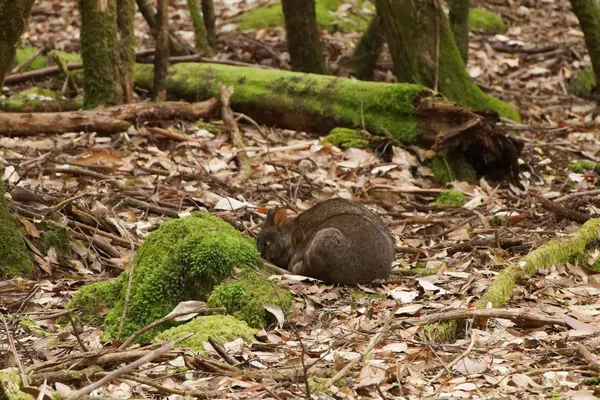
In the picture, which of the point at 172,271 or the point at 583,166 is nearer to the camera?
the point at 172,271

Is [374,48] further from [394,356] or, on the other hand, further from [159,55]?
[394,356]

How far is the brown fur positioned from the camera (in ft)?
20.9

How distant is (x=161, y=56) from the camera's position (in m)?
10.9

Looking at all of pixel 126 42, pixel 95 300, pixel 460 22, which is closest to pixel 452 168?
pixel 126 42

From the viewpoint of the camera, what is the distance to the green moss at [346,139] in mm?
10320

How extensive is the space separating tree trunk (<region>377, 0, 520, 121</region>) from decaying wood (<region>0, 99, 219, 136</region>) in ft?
9.31

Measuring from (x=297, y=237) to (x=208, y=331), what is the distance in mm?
2176

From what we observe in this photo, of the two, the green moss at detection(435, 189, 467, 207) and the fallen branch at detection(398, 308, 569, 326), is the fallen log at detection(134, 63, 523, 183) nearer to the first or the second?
the green moss at detection(435, 189, 467, 207)

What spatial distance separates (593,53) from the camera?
455 inches

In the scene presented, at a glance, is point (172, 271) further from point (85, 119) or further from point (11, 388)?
point (85, 119)

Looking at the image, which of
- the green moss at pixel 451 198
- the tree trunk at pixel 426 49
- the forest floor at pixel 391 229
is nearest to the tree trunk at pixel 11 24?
the forest floor at pixel 391 229

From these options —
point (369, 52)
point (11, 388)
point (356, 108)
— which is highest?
point (369, 52)

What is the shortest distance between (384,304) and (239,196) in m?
2.95

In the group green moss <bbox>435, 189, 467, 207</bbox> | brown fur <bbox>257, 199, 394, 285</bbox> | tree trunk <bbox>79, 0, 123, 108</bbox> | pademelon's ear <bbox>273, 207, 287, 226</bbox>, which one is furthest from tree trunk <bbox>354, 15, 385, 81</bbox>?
pademelon's ear <bbox>273, 207, 287, 226</bbox>
